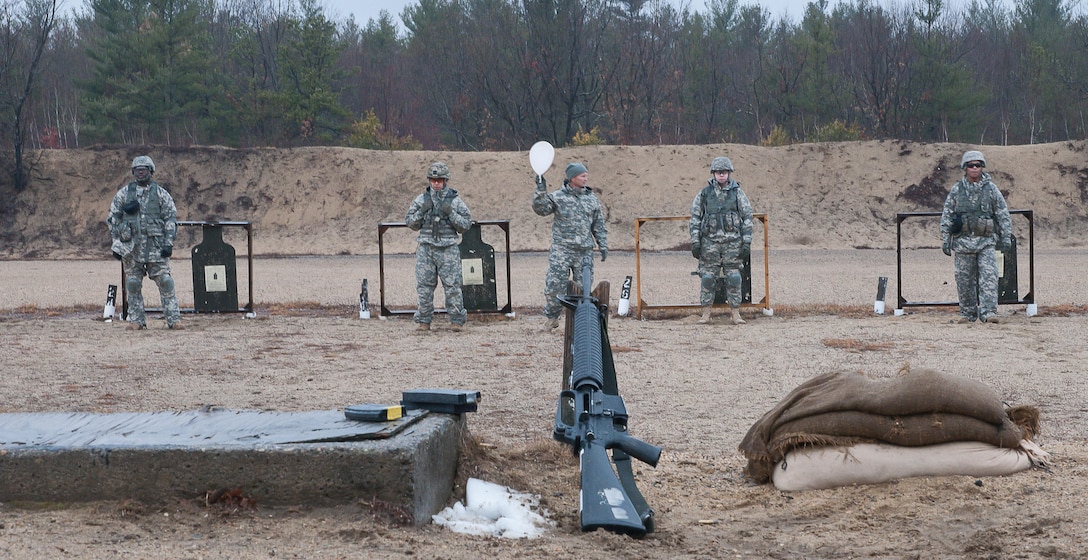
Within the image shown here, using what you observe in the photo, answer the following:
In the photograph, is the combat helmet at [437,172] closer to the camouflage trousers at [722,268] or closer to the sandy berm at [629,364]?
the sandy berm at [629,364]

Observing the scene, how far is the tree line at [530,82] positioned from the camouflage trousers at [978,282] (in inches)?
1033

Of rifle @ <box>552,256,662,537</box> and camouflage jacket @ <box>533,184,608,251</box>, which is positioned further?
camouflage jacket @ <box>533,184,608,251</box>

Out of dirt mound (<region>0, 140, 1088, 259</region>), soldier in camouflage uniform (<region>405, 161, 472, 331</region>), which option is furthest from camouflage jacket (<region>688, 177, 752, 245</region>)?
dirt mound (<region>0, 140, 1088, 259</region>)

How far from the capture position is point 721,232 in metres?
14.0

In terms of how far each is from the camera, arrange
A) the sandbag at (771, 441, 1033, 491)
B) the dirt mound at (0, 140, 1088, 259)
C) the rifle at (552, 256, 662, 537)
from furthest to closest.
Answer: the dirt mound at (0, 140, 1088, 259)
the sandbag at (771, 441, 1033, 491)
the rifle at (552, 256, 662, 537)

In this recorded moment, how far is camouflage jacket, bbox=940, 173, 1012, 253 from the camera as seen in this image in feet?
43.8

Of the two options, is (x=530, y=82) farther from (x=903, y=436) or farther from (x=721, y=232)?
(x=903, y=436)

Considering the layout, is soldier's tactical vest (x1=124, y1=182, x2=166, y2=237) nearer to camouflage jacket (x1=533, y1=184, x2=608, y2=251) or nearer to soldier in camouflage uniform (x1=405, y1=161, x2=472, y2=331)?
soldier in camouflage uniform (x1=405, y1=161, x2=472, y2=331)

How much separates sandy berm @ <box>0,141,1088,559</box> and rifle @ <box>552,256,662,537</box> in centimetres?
13

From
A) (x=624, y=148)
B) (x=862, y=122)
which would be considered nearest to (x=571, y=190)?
(x=624, y=148)

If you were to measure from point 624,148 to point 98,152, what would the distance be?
1775 cm

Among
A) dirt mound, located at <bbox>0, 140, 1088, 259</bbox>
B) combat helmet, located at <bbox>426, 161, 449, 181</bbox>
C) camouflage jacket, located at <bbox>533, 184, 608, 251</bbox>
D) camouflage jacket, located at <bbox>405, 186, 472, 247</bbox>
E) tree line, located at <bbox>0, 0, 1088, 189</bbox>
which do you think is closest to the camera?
camouflage jacket, located at <bbox>533, 184, 608, 251</bbox>

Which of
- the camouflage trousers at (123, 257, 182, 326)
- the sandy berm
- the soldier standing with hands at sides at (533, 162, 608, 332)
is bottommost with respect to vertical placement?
the sandy berm

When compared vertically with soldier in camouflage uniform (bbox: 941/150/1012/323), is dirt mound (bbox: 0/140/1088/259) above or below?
above
